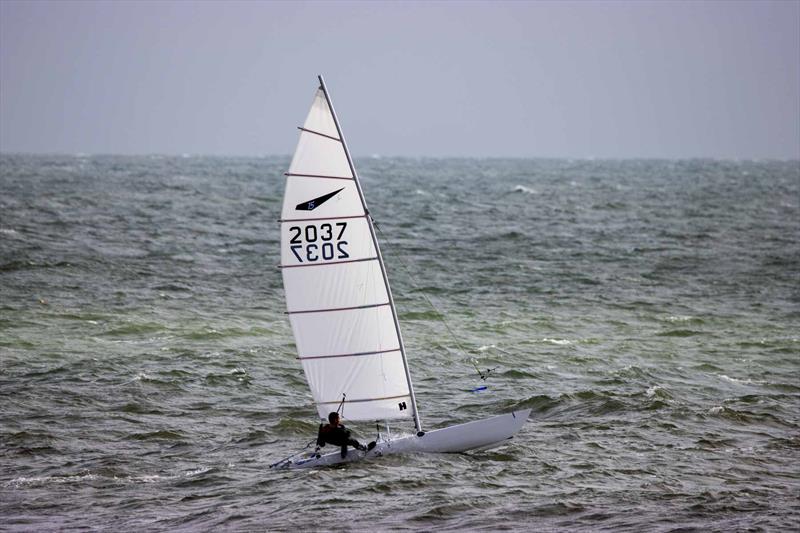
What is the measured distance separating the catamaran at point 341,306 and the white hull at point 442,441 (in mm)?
21

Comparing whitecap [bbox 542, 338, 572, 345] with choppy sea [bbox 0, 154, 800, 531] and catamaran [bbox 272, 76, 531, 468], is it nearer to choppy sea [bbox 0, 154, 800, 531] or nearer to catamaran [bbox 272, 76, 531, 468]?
choppy sea [bbox 0, 154, 800, 531]

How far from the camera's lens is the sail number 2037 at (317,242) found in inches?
840

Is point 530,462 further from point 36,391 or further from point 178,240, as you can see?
point 178,240

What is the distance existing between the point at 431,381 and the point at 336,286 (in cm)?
990

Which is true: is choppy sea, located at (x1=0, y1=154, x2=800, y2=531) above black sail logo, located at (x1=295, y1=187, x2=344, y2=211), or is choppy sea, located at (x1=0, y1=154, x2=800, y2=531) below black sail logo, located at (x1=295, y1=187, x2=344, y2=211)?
below

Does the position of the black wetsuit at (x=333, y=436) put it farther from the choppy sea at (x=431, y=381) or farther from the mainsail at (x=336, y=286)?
the choppy sea at (x=431, y=381)

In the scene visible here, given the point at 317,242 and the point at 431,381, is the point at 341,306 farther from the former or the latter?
the point at 431,381

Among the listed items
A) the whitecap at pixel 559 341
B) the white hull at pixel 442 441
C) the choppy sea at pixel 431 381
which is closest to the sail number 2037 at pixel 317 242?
the white hull at pixel 442 441

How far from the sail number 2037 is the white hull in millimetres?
4174

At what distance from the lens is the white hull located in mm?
22344

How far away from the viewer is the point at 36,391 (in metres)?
28.0

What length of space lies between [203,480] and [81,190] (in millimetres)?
74681

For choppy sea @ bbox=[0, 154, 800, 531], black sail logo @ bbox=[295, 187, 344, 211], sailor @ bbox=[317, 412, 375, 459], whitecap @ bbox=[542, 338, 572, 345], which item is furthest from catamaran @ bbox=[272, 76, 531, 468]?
whitecap @ bbox=[542, 338, 572, 345]

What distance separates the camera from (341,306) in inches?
858
